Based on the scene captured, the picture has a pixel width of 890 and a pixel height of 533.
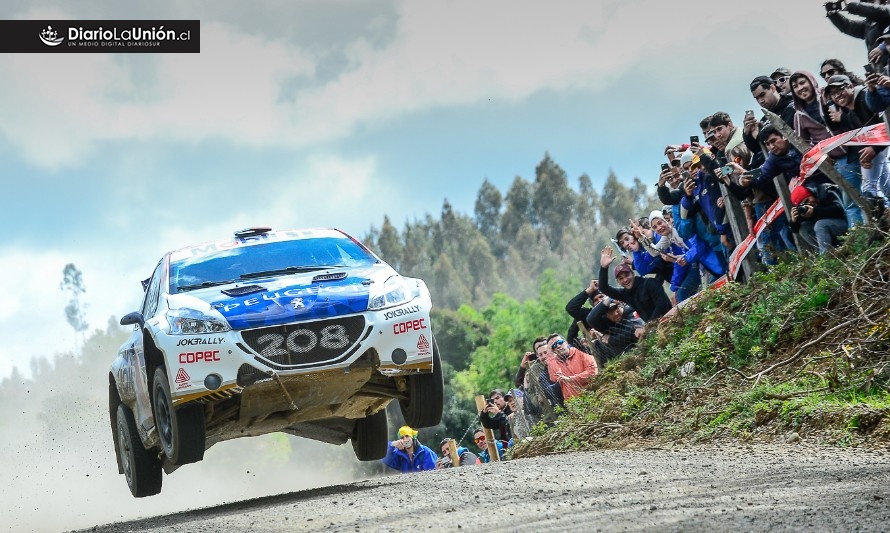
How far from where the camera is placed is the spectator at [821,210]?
11.2m

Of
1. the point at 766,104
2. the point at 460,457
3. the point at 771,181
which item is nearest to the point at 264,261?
the point at 771,181

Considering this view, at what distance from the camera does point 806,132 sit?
37.4 feet

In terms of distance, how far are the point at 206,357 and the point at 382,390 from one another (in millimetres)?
1563

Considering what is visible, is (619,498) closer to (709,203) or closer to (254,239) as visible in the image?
(254,239)

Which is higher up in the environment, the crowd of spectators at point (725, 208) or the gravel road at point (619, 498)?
the crowd of spectators at point (725, 208)

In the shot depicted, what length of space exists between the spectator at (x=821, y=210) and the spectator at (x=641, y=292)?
8.89 ft

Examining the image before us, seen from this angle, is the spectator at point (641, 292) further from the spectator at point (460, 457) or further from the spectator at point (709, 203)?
the spectator at point (460, 457)

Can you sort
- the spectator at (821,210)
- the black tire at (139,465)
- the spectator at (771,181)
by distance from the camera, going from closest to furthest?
the black tire at (139,465)
the spectator at (821,210)
the spectator at (771,181)

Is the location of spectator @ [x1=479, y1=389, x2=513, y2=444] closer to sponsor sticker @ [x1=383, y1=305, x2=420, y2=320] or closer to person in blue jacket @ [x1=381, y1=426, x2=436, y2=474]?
person in blue jacket @ [x1=381, y1=426, x2=436, y2=474]

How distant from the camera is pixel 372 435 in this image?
1125cm

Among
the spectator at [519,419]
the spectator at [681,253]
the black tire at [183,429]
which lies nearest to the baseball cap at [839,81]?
the spectator at [681,253]

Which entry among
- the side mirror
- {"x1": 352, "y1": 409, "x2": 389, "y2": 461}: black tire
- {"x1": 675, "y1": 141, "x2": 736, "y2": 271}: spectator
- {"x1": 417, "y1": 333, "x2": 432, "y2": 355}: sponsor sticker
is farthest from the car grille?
{"x1": 675, "y1": 141, "x2": 736, "y2": 271}: spectator

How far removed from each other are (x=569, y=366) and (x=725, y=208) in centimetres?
285

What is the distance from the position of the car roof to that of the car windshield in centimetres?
8
